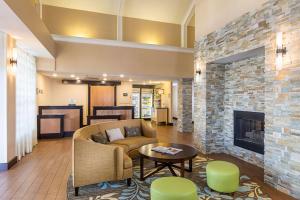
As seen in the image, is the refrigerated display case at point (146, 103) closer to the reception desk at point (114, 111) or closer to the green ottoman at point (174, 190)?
the reception desk at point (114, 111)

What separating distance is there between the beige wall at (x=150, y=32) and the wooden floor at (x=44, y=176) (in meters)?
4.73

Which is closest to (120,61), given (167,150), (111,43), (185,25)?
(111,43)

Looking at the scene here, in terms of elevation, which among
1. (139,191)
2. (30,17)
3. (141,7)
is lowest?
(139,191)

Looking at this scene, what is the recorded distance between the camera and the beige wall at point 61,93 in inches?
364

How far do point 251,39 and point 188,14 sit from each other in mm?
4398

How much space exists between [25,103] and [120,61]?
121 inches

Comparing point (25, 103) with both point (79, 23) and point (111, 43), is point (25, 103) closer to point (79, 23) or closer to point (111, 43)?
point (111, 43)

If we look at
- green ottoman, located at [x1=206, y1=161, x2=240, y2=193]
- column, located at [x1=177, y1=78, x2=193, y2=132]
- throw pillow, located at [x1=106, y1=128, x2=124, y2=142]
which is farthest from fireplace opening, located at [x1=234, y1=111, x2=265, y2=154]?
column, located at [x1=177, y1=78, x2=193, y2=132]

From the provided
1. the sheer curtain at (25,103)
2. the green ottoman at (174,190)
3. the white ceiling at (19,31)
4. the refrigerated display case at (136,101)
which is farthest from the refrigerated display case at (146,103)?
the green ottoman at (174,190)

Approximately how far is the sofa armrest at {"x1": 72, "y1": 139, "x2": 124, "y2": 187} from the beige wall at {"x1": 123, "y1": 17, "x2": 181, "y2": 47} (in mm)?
5412

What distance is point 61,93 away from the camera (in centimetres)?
1003

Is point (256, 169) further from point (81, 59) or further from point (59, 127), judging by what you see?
point (59, 127)

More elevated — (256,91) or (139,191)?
(256,91)

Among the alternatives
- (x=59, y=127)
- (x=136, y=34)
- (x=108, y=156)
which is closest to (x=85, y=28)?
(x=136, y=34)
